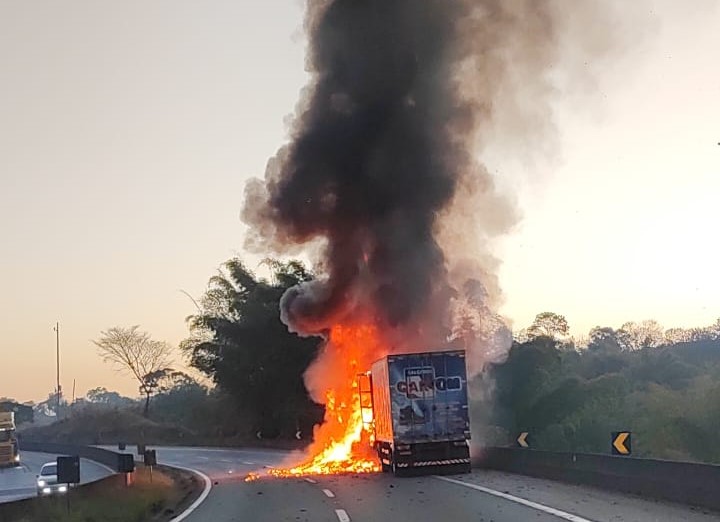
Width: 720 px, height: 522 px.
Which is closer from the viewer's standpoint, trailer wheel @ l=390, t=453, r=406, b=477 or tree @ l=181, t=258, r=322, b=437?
trailer wheel @ l=390, t=453, r=406, b=477

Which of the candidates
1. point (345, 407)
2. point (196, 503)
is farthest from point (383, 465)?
point (196, 503)

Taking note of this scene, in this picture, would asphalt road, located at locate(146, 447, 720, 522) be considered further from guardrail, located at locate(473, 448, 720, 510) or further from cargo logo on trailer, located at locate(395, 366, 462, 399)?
cargo logo on trailer, located at locate(395, 366, 462, 399)

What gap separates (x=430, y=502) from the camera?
17.8m

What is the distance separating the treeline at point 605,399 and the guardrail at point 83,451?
20.0 m

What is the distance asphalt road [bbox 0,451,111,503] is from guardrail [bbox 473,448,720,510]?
1893cm

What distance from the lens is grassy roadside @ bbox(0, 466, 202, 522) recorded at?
62.0 ft

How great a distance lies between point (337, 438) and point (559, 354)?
84.8ft

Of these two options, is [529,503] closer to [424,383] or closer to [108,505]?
[424,383]

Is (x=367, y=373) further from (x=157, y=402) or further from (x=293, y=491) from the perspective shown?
(x=157, y=402)

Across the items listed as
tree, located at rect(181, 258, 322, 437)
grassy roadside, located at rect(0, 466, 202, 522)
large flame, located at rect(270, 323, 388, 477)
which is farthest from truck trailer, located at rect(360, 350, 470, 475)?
tree, located at rect(181, 258, 322, 437)

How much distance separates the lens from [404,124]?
114 feet

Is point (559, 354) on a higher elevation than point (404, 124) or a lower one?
lower

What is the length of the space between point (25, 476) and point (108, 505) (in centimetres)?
3309

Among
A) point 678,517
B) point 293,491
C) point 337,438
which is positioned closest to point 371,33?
point 337,438
